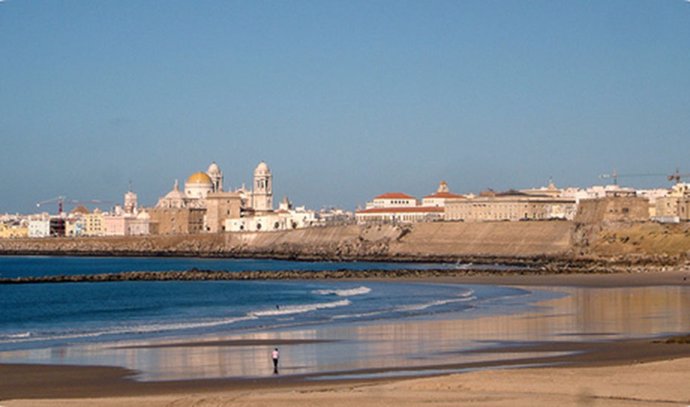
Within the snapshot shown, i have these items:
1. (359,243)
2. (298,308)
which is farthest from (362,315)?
(359,243)

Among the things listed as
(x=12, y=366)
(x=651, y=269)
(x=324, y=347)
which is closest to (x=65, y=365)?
(x=12, y=366)

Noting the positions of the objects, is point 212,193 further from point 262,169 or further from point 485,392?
point 485,392

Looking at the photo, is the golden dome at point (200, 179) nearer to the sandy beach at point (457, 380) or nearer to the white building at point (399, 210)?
the white building at point (399, 210)

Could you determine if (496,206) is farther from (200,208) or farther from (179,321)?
(179,321)

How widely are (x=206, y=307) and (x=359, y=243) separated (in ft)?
254

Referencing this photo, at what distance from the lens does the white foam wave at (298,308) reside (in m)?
37.1

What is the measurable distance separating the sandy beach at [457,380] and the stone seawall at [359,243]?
222 feet

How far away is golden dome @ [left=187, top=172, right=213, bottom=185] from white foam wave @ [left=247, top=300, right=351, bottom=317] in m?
131

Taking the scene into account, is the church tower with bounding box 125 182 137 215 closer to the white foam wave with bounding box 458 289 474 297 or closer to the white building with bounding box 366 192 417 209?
the white building with bounding box 366 192 417 209

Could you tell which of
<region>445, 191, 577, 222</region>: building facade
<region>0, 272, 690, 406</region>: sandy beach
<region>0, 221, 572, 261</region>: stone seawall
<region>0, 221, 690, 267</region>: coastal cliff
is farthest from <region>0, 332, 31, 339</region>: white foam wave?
<region>445, 191, 577, 222</region>: building facade

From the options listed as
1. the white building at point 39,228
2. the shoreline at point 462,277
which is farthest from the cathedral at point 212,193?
the shoreline at point 462,277

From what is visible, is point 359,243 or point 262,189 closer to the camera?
point 359,243

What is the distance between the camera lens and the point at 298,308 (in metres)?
39.5

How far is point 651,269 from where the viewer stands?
65125 millimetres
